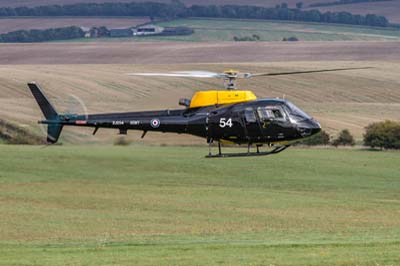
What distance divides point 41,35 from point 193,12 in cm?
2247

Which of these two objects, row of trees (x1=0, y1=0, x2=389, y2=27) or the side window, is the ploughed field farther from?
row of trees (x1=0, y1=0, x2=389, y2=27)

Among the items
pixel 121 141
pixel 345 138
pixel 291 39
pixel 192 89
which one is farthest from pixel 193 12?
pixel 121 141

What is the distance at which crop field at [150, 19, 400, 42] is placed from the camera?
4481 inches

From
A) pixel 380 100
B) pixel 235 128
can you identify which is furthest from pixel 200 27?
pixel 235 128

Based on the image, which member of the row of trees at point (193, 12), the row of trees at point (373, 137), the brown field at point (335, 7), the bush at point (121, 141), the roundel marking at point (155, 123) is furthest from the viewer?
the brown field at point (335, 7)

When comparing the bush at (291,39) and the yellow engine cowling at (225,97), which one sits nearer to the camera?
the yellow engine cowling at (225,97)

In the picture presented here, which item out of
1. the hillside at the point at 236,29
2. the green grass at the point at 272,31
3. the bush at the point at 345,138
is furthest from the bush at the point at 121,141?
the hillside at the point at 236,29

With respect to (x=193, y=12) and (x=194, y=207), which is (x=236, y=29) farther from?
(x=194, y=207)

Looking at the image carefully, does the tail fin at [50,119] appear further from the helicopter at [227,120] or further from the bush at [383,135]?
the bush at [383,135]

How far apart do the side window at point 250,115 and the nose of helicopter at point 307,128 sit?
1037mm

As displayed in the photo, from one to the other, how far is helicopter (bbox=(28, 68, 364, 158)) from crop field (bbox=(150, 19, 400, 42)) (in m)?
82.7

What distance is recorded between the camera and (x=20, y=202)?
3719cm

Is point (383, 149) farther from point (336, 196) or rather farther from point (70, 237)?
point (70, 237)

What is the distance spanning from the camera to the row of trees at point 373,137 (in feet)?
172
